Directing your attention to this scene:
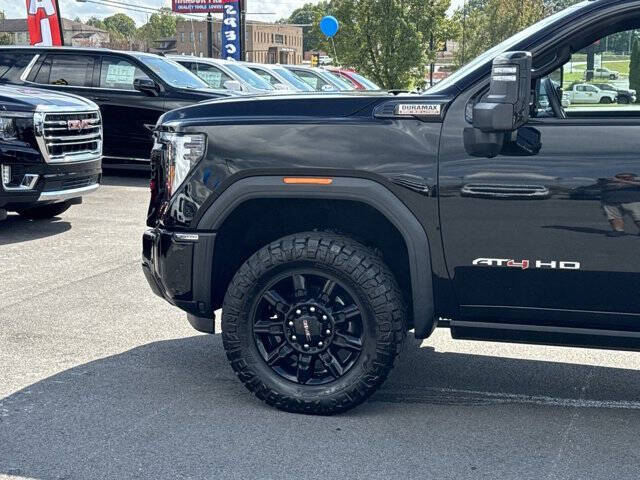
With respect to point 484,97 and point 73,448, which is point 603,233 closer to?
point 484,97

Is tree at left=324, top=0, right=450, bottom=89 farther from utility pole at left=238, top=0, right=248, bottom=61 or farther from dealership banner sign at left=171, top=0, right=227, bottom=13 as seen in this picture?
dealership banner sign at left=171, top=0, right=227, bottom=13

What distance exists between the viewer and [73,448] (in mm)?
4180

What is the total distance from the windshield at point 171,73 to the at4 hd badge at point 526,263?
1018 cm

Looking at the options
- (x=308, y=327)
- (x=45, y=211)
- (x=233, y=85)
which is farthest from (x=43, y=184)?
(x=233, y=85)

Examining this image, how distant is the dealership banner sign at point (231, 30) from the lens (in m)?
40.0

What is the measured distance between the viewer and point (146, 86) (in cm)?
1345

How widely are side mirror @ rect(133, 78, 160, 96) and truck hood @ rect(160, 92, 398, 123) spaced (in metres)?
8.91

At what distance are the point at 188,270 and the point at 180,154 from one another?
54 centimetres

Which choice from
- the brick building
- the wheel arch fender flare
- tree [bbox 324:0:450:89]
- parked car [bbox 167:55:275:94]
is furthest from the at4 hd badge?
the brick building

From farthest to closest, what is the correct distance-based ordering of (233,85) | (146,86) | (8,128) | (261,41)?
(261,41) < (233,85) < (146,86) < (8,128)

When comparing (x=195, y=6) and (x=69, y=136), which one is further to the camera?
(x=195, y=6)

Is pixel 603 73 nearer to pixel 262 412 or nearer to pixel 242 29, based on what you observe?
pixel 262 412

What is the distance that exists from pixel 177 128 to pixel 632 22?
2085 millimetres

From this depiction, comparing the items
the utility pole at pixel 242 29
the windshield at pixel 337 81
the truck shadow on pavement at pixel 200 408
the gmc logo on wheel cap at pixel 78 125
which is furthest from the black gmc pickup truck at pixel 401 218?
the utility pole at pixel 242 29
